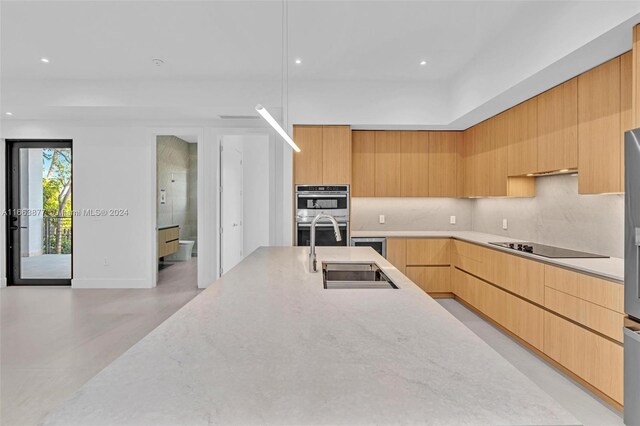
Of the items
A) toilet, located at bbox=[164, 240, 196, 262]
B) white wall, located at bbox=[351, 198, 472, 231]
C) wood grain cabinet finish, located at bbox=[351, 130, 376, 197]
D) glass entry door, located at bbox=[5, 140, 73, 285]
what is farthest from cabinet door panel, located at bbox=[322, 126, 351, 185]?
toilet, located at bbox=[164, 240, 196, 262]

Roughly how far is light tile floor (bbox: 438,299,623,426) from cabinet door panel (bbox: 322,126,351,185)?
7.46ft

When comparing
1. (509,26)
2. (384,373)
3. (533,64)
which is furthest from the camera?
(509,26)

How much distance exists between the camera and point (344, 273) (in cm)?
240

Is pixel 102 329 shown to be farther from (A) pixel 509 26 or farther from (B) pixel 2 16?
(A) pixel 509 26

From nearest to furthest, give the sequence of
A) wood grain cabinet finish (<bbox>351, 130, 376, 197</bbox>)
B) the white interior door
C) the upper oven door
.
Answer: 1. the upper oven door
2. wood grain cabinet finish (<bbox>351, 130, 376, 197</bbox>)
3. the white interior door

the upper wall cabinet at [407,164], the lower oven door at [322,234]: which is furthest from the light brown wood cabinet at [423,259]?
the upper wall cabinet at [407,164]

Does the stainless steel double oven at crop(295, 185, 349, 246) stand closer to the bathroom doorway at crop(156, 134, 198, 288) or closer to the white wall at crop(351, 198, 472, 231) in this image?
the white wall at crop(351, 198, 472, 231)

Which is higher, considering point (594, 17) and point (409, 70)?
point (409, 70)

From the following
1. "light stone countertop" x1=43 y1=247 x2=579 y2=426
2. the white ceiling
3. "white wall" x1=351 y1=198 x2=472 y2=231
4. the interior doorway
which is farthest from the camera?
the interior doorway

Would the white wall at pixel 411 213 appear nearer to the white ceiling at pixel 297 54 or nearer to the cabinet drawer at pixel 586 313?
the white ceiling at pixel 297 54

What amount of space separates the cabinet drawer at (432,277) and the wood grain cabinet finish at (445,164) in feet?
3.51

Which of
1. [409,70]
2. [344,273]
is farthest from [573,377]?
[409,70]

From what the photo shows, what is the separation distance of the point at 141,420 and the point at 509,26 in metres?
3.73

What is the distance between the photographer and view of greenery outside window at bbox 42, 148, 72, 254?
5.40 meters
